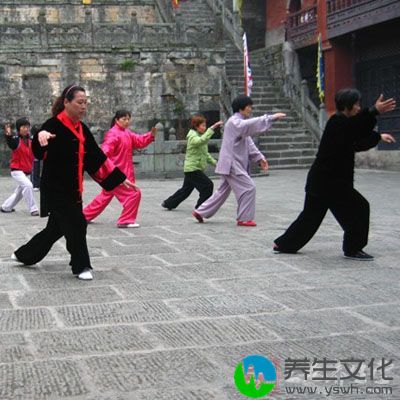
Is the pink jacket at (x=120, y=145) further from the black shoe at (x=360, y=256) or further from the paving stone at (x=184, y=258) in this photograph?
the black shoe at (x=360, y=256)

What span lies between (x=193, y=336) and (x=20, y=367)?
3.52 ft

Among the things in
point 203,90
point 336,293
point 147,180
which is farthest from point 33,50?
point 336,293

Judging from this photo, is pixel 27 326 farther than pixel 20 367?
Yes

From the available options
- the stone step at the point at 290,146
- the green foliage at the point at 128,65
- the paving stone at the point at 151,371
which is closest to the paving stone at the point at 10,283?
the paving stone at the point at 151,371

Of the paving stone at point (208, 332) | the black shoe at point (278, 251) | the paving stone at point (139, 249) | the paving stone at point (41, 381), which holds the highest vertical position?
the paving stone at point (41, 381)

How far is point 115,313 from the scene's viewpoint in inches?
204

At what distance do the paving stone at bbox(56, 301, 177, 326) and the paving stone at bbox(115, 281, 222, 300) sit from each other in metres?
0.23

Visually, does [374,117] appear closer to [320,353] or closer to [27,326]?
[320,353]

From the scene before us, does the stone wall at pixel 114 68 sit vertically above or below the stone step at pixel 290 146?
above

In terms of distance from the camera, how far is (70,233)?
6.41 m

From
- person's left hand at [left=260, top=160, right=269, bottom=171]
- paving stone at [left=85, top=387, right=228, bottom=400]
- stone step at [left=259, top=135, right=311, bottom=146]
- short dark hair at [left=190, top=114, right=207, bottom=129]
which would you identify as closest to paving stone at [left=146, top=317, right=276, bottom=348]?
paving stone at [left=85, top=387, right=228, bottom=400]

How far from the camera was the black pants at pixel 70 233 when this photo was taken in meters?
6.41

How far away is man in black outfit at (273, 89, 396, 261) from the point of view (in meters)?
7.01

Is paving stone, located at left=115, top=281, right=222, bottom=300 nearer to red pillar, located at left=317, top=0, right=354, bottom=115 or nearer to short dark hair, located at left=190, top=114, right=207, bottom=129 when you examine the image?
short dark hair, located at left=190, top=114, right=207, bottom=129
